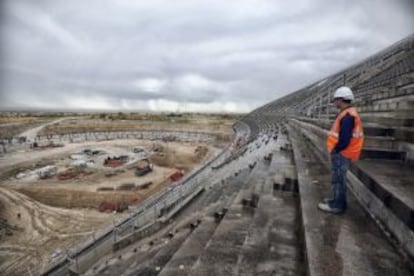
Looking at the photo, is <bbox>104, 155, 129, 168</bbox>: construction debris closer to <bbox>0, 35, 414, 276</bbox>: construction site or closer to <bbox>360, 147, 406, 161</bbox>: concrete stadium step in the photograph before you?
<bbox>0, 35, 414, 276</bbox>: construction site

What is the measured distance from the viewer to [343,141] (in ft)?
10.2

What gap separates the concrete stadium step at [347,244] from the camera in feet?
7.56

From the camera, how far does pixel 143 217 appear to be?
9.74 meters

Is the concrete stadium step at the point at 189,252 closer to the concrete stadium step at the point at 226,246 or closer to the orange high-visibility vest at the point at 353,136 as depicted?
the concrete stadium step at the point at 226,246


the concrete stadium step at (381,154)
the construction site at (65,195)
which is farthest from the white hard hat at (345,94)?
the construction site at (65,195)

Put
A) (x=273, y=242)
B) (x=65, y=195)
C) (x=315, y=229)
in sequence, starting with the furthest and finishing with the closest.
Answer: (x=65, y=195) < (x=273, y=242) < (x=315, y=229)

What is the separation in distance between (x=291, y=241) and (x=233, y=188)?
474cm

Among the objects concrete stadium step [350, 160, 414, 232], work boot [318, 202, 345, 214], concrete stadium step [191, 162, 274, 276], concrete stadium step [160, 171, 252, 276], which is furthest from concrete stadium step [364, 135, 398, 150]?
concrete stadium step [160, 171, 252, 276]

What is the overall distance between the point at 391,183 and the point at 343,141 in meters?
0.76

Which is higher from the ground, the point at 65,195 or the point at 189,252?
the point at 189,252

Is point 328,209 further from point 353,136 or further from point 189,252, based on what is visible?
point 189,252

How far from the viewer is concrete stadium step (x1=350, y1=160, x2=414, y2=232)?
2524 mm

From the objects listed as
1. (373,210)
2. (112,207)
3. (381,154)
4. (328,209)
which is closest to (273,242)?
(328,209)

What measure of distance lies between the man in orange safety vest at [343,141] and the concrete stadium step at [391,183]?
16.0 inches
